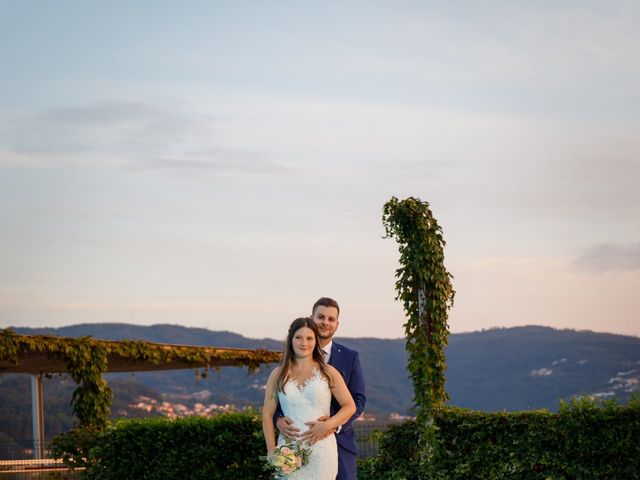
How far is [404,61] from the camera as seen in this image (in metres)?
21.2

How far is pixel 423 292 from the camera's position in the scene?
1351 cm

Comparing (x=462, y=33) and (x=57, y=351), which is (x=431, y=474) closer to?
(x=57, y=351)

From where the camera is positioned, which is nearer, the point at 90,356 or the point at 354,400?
the point at 354,400

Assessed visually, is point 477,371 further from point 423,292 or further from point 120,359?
point 423,292

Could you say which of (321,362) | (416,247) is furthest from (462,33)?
(321,362)

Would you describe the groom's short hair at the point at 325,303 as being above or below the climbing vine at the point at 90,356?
above

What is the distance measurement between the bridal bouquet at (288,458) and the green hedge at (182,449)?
582 centimetres

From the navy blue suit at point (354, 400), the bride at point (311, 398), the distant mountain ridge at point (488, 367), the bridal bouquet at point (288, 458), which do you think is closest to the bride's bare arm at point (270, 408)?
the bride at point (311, 398)

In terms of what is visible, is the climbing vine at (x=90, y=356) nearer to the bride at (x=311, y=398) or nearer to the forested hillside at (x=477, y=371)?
the bride at (x=311, y=398)

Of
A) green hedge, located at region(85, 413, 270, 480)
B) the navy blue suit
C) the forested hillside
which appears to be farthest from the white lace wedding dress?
the forested hillside

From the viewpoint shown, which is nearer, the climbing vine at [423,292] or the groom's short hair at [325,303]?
→ the groom's short hair at [325,303]

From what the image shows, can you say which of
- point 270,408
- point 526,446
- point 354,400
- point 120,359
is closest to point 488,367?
point 120,359

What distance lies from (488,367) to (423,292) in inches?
3225

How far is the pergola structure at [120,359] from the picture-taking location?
56.4ft
